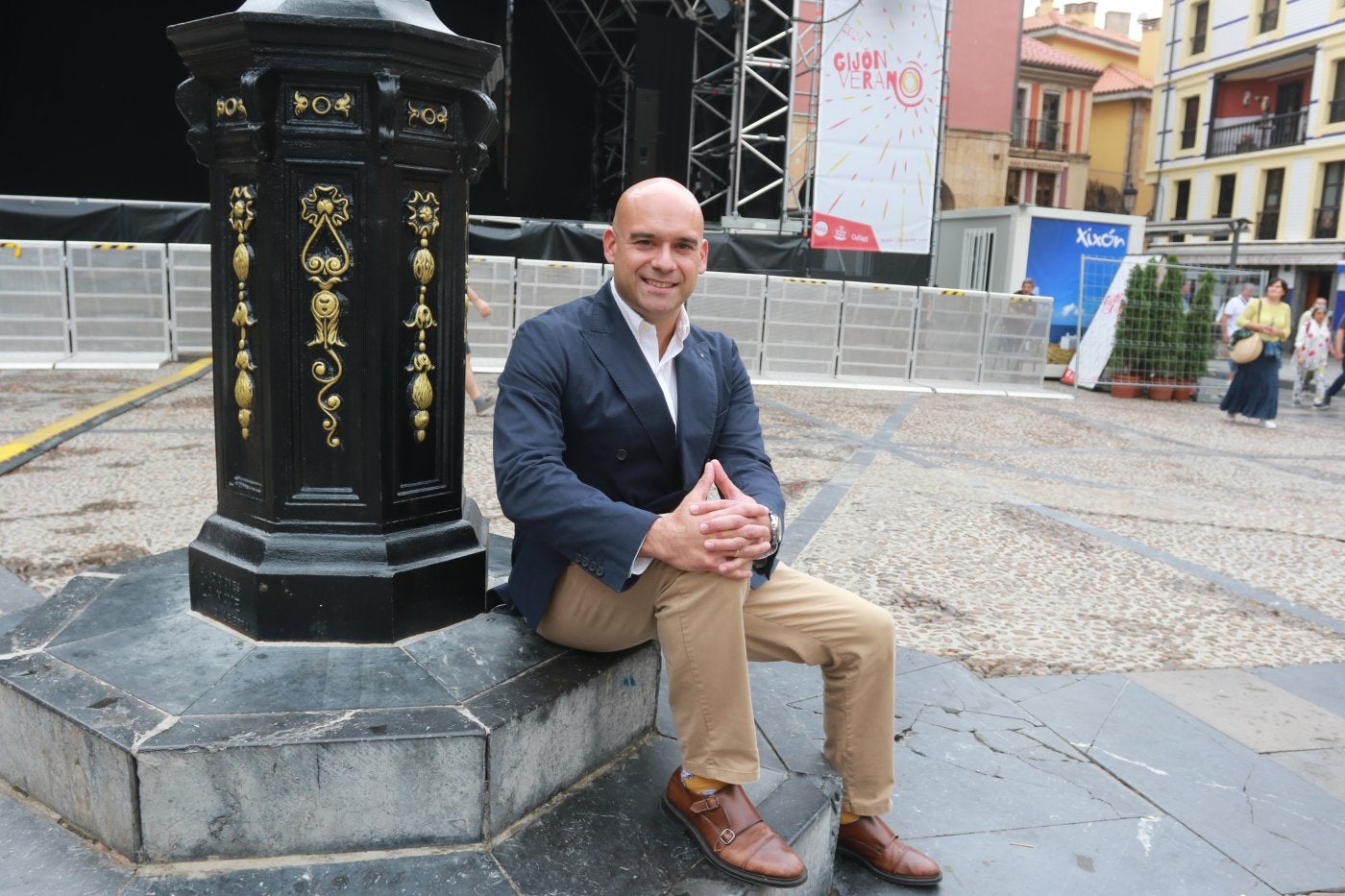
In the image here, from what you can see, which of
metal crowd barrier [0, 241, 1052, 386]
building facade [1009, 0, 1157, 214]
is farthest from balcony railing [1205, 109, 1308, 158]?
metal crowd barrier [0, 241, 1052, 386]

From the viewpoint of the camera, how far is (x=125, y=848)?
194 cm

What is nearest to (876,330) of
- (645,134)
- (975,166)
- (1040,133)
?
(645,134)

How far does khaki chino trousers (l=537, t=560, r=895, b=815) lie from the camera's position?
2.01 m

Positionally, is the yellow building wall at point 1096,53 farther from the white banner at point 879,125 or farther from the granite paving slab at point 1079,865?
the granite paving slab at point 1079,865

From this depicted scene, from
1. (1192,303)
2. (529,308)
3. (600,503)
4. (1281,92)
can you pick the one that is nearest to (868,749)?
(600,503)

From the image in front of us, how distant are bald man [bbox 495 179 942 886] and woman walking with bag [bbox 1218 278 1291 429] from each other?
9997 mm

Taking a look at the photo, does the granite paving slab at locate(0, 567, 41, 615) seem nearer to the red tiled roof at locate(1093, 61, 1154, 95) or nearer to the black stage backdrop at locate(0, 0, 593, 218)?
the black stage backdrop at locate(0, 0, 593, 218)

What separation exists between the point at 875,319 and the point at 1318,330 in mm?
5914

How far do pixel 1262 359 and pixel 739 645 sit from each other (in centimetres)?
1057

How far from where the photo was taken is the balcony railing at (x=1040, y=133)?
121 ft

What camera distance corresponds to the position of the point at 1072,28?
43.6 m

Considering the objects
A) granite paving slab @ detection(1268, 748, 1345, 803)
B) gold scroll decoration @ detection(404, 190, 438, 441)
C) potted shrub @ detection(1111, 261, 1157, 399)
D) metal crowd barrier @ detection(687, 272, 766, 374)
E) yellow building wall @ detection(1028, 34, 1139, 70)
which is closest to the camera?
gold scroll decoration @ detection(404, 190, 438, 441)

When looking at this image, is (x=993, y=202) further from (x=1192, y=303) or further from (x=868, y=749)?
(x=868, y=749)

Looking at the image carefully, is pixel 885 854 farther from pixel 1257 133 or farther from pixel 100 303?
pixel 1257 133
